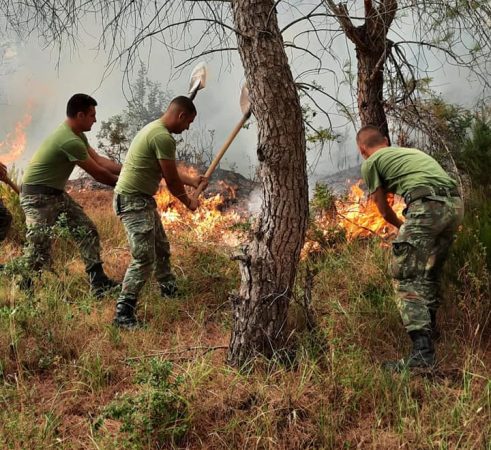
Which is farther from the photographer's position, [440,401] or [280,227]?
[280,227]

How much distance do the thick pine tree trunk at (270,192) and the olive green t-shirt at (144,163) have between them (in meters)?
1.31

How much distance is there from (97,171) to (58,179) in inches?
16.1

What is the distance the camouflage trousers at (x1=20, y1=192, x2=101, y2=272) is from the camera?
4.67m

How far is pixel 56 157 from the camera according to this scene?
4738 millimetres

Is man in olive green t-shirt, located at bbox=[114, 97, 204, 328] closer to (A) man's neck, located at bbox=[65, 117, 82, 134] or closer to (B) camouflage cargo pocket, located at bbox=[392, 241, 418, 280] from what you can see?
(A) man's neck, located at bbox=[65, 117, 82, 134]

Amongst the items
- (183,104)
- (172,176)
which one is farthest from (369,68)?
(172,176)

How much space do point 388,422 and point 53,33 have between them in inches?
120

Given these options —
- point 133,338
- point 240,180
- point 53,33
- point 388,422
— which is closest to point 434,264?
point 388,422

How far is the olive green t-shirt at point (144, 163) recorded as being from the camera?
4172 mm

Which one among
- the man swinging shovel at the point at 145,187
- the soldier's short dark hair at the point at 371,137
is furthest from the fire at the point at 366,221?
the man swinging shovel at the point at 145,187

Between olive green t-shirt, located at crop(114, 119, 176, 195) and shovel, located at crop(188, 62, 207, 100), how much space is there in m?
0.67

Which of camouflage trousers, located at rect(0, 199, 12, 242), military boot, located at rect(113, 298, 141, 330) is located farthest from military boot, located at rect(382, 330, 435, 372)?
camouflage trousers, located at rect(0, 199, 12, 242)

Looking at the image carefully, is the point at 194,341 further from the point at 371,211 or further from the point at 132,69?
the point at 371,211

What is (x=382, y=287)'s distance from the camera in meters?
4.34
